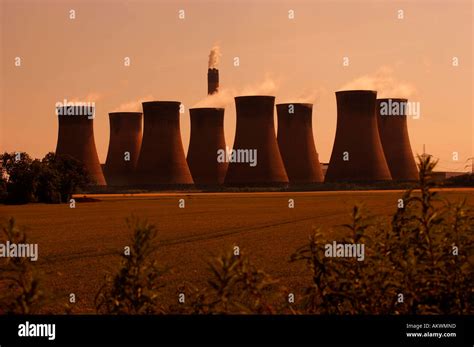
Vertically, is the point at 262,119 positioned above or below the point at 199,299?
above

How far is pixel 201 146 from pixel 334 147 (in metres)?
10.2

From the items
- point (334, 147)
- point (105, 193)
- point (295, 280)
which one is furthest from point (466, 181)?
point (295, 280)

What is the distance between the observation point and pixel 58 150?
49.8 metres

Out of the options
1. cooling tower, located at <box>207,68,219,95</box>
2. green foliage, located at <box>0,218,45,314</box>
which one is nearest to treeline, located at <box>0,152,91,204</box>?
cooling tower, located at <box>207,68,219,95</box>

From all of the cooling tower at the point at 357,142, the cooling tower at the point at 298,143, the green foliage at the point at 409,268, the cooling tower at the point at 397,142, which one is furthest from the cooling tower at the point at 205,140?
the green foliage at the point at 409,268

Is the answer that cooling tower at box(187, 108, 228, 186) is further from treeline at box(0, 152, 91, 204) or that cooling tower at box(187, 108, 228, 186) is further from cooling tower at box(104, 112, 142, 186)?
treeline at box(0, 152, 91, 204)

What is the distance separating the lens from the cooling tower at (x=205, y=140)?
51.9 meters

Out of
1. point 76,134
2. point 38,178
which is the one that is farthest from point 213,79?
point 38,178

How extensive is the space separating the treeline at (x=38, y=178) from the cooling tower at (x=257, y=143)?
13.6m

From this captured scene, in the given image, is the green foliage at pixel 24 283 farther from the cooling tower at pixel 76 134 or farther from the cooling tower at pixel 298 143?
the cooling tower at pixel 298 143

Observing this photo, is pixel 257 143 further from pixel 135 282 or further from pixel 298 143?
pixel 135 282

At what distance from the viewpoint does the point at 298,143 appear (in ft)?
180

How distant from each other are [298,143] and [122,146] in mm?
15136

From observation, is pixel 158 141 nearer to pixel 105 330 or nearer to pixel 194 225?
pixel 194 225
